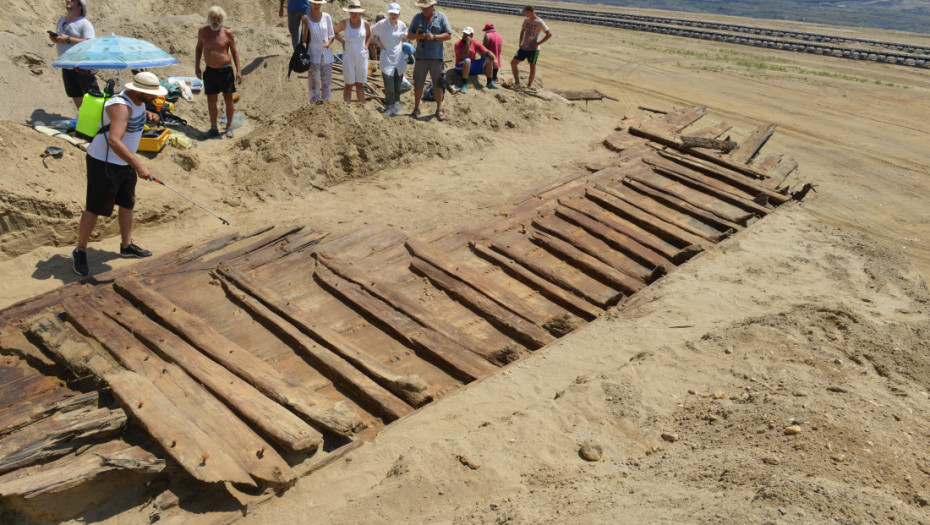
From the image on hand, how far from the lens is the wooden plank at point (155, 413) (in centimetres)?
362

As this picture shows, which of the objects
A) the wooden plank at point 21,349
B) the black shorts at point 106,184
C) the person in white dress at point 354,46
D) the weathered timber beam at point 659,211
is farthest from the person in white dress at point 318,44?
the wooden plank at point 21,349

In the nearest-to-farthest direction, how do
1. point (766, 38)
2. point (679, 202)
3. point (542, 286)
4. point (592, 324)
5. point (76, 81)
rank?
point (592, 324), point (542, 286), point (679, 202), point (76, 81), point (766, 38)

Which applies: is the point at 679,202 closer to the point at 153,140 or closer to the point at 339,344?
the point at 339,344

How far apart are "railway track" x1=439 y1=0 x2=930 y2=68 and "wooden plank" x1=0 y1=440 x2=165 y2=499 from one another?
29.0 metres

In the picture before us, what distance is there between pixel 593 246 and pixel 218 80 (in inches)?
232

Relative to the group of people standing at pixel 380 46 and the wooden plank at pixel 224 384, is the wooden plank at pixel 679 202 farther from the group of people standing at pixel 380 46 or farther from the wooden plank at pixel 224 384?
the wooden plank at pixel 224 384

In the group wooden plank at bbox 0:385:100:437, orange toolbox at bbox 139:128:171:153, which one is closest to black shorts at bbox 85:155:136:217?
orange toolbox at bbox 139:128:171:153

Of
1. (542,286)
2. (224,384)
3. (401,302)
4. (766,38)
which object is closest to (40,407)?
(224,384)

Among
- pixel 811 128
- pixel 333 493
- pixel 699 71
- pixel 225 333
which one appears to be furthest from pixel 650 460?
pixel 699 71

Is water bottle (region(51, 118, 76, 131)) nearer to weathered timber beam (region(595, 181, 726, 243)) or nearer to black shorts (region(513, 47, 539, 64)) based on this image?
weathered timber beam (region(595, 181, 726, 243))

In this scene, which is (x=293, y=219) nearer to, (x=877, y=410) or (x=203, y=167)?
(x=203, y=167)

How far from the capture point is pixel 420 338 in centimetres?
530

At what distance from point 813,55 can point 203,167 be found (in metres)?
26.3

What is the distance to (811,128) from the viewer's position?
593 inches
